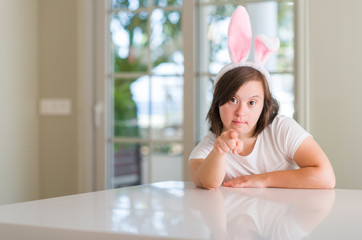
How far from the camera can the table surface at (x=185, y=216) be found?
30.2 inches

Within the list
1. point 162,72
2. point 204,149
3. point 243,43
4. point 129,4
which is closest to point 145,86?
point 162,72

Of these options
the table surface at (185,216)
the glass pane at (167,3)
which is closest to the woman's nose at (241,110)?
the table surface at (185,216)

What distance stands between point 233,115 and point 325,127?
128 cm

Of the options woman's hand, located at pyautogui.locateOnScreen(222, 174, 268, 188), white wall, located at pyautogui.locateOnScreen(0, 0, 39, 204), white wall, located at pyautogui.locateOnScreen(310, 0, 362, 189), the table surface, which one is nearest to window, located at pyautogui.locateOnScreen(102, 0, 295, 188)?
white wall, located at pyautogui.locateOnScreen(310, 0, 362, 189)

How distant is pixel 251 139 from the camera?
6.00 ft

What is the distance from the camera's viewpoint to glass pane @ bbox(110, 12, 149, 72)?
338 cm

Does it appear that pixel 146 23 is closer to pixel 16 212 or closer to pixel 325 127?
pixel 325 127

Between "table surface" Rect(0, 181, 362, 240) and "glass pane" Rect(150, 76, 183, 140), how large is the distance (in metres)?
2.08

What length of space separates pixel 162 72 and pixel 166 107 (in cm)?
36

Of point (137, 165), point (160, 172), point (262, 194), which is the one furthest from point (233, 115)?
point (137, 165)

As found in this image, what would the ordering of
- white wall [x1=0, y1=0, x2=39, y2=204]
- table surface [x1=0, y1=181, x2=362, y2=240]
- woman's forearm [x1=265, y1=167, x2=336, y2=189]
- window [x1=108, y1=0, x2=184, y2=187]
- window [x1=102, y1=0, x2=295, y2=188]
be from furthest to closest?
window [x1=108, y1=0, x2=184, y2=187] → white wall [x1=0, y1=0, x2=39, y2=204] → window [x1=102, y1=0, x2=295, y2=188] → woman's forearm [x1=265, y1=167, x2=336, y2=189] → table surface [x1=0, y1=181, x2=362, y2=240]

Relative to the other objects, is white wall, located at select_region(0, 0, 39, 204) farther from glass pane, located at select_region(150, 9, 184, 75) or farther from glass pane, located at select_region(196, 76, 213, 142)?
glass pane, located at select_region(196, 76, 213, 142)

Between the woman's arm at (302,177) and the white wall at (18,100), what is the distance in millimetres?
2145

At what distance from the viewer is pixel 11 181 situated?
3.28 metres
